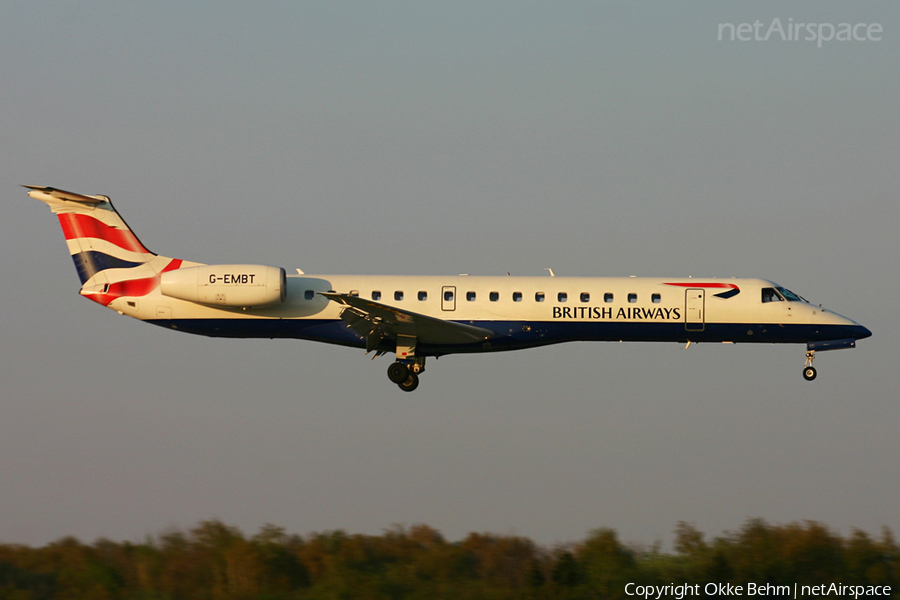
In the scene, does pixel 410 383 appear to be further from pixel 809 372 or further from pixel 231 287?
pixel 809 372

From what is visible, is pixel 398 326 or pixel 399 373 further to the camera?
pixel 399 373

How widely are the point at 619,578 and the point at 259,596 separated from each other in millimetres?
11567

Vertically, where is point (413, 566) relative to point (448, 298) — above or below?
below

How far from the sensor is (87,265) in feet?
102

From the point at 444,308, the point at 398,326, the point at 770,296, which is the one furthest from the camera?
the point at 770,296

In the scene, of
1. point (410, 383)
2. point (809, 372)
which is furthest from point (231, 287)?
point (809, 372)

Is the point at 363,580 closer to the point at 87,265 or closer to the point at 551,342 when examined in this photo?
the point at 551,342

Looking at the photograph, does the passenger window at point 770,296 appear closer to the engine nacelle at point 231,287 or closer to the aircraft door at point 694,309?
the aircraft door at point 694,309

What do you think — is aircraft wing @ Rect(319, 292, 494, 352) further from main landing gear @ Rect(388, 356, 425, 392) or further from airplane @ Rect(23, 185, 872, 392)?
main landing gear @ Rect(388, 356, 425, 392)

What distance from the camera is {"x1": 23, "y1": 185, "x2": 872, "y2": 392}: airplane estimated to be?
2911 cm

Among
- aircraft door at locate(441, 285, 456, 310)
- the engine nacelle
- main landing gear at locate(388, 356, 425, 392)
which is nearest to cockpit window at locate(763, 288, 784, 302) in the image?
aircraft door at locate(441, 285, 456, 310)

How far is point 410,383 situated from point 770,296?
11053mm

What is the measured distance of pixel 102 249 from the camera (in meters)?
31.0

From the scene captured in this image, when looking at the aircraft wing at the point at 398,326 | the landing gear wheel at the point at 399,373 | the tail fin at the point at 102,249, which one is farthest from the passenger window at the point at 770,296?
the tail fin at the point at 102,249
